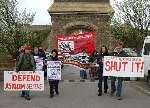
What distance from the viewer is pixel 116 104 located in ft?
54.3

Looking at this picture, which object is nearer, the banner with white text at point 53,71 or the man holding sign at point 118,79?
the man holding sign at point 118,79

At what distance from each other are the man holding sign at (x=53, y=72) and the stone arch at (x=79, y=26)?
25022 millimetres

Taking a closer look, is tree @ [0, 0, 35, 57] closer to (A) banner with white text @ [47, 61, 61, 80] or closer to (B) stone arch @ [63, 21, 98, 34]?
(B) stone arch @ [63, 21, 98, 34]

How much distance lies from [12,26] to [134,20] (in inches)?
419

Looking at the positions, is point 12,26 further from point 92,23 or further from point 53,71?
point 53,71

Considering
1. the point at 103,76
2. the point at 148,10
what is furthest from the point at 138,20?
the point at 103,76

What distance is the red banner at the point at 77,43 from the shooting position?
91.1 feet

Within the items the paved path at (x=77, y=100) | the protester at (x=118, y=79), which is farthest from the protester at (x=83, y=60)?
the protester at (x=118, y=79)

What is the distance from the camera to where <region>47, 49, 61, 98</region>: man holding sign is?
1878cm

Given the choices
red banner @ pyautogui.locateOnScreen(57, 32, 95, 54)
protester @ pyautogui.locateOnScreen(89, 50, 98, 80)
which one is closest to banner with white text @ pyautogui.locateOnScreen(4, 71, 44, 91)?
protester @ pyautogui.locateOnScreen(89, 50, 98, 80)

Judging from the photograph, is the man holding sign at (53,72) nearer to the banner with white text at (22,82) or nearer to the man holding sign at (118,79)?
the banner with white text at (22,82)

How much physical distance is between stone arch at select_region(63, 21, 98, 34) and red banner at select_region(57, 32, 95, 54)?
53.0 ft

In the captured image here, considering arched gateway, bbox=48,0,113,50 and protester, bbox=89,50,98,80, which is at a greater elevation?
arched gateway, bbox=48,0,113,50

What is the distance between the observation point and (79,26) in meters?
44.8
